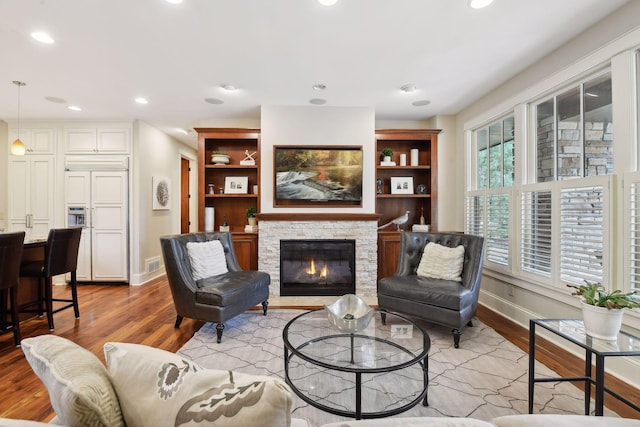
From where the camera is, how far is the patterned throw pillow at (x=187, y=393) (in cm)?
53

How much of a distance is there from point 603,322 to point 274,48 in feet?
9.60

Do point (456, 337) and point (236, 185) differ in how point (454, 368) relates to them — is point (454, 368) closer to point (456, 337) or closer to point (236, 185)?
point (456, 337)

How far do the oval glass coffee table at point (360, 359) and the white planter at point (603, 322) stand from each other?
805 millimetres

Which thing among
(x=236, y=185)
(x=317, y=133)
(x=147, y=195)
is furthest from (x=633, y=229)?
(x=147, y=195)

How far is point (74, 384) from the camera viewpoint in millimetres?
591

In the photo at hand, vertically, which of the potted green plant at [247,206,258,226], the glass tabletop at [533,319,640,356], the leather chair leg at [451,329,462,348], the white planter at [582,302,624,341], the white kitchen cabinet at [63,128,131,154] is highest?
the white kitchen cabinet at [63,128,131,154]

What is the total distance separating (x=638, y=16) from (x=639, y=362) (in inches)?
91.6

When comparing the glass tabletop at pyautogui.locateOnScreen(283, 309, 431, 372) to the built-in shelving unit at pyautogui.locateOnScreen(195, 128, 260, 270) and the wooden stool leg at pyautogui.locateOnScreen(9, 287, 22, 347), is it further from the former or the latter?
the built-in shelving unit at pyautogui.locateOnScreen(195, 128, 260, 270)

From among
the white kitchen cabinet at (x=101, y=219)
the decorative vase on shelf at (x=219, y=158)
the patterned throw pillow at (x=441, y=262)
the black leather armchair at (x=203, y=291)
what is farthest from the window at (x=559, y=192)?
the white kitchen cabinet at (x=101, y=219)

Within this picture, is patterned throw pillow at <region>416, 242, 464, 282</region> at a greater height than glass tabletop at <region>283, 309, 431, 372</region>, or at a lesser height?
greater

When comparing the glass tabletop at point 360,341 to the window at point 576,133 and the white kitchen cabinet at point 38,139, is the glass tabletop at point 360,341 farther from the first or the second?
the white kitchen cabinet at point 38,139

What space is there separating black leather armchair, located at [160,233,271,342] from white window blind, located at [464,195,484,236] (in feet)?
9.54

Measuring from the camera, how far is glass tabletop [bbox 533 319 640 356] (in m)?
1.37

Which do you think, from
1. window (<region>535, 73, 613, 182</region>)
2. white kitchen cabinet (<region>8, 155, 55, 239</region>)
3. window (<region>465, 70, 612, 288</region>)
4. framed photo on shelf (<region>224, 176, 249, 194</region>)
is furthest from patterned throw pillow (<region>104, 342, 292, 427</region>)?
white kitchen cabinet (<region>8, 155, 55, 239</region>)
